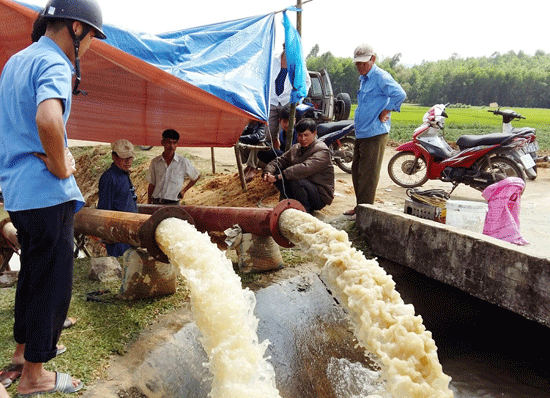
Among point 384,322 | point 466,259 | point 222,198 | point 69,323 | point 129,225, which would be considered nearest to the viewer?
point 384,322

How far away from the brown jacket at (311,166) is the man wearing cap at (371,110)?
44 centimetres

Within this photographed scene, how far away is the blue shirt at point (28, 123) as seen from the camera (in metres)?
2.03

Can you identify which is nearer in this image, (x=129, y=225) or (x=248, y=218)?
(x=129, y=225)

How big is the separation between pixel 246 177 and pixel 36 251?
580 centimetres

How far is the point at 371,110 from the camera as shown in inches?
205

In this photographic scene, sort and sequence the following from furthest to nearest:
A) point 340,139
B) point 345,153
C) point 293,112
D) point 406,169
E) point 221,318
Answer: point 345,153 → point 340,139 → point 406,169 → point 293,112 → point 221,318

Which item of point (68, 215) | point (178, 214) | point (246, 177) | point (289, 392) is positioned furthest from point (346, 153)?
point (68, 215)

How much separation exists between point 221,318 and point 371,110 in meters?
3.50

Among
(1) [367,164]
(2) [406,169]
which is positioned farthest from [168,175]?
(2) [406,169]

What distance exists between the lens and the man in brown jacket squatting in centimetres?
519

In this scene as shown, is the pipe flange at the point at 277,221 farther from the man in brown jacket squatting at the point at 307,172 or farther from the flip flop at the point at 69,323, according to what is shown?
the flip flop at the point at 69,323

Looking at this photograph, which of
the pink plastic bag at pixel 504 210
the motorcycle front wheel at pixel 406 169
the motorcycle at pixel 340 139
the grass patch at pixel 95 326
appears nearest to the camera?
the grass patch at pixel 95 326

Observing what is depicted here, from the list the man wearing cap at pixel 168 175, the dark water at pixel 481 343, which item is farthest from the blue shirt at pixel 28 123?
the man wearing cap at pixel 168 175

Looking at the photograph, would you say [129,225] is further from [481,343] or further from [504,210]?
[504,210]
